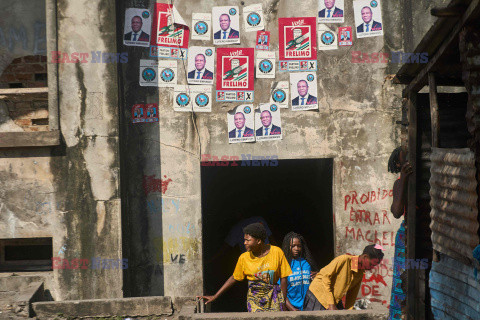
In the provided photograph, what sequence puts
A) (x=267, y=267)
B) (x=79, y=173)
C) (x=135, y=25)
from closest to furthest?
1. (x=267, y=267)
2. (x=79, y=173)
3. (x=135, y=25)

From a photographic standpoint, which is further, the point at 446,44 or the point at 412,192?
the point at 412,192

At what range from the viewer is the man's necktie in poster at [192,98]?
789 centimetres

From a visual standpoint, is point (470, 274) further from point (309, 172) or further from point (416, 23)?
point (309, 172)

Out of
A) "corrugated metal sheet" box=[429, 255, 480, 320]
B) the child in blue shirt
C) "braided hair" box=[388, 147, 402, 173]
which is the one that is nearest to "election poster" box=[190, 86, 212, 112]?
the child in blue shirt

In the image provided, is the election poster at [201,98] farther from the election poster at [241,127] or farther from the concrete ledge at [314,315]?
the concrete ledge at [314,315]

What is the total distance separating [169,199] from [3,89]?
2590 mm

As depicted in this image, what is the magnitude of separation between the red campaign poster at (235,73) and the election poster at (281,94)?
302 millimetres

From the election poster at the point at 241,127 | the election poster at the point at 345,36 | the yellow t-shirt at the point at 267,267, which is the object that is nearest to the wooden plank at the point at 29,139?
the election poster at the point at 241,127

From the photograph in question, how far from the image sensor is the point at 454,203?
4531 millimetres

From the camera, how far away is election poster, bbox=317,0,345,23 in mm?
7914

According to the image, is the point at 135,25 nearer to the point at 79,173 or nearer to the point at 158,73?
the point at 158,73

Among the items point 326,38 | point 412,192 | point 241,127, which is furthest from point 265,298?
point 326,38

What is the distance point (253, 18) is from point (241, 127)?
1501mm

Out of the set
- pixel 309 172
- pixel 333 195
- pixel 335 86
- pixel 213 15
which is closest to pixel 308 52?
pixel 335 86
